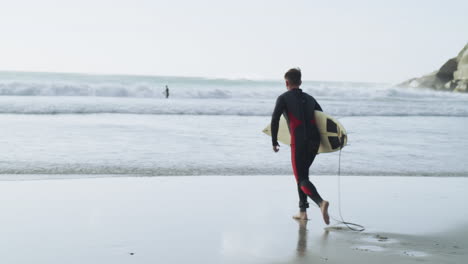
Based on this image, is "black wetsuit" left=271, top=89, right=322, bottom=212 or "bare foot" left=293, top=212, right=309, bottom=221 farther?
"bare foot" left=293, top=212, right=309, bottom=221

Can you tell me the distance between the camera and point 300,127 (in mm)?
5586

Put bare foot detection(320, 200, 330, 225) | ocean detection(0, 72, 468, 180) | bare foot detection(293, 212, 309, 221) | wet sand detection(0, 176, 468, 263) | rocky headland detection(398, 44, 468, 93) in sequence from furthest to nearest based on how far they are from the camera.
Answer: rocky headland detection(398, 44, 468, 93) < ocean detection(0, 72, 468, 180) < bare foot detection(293, 212, 309, 221) < bare foot detection(320, 200, 330, 225) < wet sand detection(0, 176, 468, 263)

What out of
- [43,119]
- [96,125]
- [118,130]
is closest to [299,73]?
[118,130]

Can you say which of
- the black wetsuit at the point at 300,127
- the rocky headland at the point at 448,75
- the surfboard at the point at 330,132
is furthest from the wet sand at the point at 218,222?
the rocky headland at the point at 448,75

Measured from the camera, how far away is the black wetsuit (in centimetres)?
555

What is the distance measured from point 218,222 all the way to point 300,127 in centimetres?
126

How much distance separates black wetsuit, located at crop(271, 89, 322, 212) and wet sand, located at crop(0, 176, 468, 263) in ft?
1.76

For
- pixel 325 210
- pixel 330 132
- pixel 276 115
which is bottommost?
pixel 325 210

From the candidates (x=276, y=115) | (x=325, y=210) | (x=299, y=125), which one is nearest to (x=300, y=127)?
(x=299, y=125)

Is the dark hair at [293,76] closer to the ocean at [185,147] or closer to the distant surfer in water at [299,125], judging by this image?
the distant surfer in water at [299,125]

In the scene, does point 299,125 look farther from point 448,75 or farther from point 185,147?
point 448,75

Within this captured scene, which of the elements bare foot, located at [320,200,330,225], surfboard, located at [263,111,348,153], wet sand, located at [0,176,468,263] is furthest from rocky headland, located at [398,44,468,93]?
bare foot, located at [320,200,330,225]

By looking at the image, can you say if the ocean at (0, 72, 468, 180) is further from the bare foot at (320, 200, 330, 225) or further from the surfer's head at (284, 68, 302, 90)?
the bare foot at (320, 200, 330, 225)

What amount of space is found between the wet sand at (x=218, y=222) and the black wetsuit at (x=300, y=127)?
54cm
